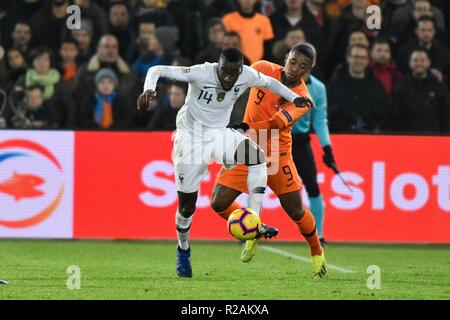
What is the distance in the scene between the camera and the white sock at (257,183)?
10719mm

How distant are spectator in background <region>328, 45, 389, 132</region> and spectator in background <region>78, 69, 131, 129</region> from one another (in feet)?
9.44

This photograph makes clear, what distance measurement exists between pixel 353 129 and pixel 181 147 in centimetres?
555

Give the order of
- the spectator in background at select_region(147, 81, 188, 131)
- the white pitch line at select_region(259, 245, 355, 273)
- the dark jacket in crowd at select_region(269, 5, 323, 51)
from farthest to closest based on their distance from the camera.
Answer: the dark jacket in crowd at select_region(269, 5, 323, 51)
the spectator in background at select_region(147, 81, 188, 131)
the white pitch line at select_region(259, 245, 355, 273)

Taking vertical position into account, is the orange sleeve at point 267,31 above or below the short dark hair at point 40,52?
above

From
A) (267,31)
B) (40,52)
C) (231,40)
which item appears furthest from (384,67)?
(40,52)

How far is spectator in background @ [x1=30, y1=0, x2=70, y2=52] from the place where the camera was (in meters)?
17.6

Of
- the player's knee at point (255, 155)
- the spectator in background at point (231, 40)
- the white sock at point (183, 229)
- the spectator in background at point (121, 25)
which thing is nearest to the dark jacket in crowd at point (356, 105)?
the spectator in background at point (231, 40)

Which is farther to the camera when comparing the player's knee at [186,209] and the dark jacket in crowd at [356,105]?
the dark jacket in crowd at [356,105]

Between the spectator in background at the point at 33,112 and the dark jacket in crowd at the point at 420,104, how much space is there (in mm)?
4780

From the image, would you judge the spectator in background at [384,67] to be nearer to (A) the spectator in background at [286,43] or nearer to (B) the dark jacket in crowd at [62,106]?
(A) the spectator in background at [286,43]

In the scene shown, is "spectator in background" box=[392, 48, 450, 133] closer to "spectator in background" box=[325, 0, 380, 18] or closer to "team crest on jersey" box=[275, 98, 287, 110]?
"spectator in background" box=[325, 0, 380, 18]

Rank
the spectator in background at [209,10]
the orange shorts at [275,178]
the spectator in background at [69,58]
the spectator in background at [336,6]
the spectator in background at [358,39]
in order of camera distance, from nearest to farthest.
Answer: the orange shorts at [275,178]
the spectator in background at [358,39]
the spectator in background at [69,58]
the spectator in background at [209,10]
the spectator in background at [336,6]

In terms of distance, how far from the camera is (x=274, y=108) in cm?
1163


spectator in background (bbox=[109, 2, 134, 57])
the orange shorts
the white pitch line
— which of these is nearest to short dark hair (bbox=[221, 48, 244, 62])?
the orange shorts
